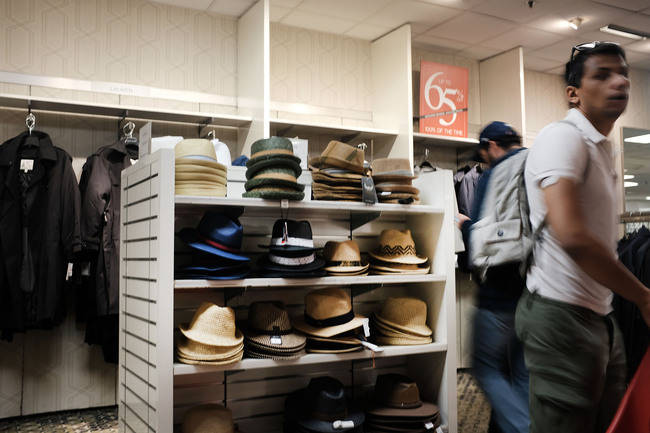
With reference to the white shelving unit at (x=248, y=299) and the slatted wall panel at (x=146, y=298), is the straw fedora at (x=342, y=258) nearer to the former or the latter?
the white shelving unit at (x=248, y=299)

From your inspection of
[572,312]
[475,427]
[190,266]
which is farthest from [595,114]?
[475,427]

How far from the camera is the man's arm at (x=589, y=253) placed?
4.49 feet

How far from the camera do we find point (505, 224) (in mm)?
1717

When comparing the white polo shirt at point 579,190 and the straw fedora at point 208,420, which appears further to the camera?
the straw fedora at point 208,420

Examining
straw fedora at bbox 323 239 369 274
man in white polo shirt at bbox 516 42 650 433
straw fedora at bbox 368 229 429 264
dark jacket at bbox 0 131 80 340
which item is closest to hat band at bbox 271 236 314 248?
straw fedora at bbox 323 239 369 274

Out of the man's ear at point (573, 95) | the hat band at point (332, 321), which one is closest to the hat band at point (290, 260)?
the hat band at point (332, 321)

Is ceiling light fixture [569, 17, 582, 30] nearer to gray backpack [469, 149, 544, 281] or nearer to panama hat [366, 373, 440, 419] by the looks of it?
panama hat [366, 373, 440, 419]

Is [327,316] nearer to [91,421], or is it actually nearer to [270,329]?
[270,329]

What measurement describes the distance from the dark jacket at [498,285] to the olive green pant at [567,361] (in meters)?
0.24

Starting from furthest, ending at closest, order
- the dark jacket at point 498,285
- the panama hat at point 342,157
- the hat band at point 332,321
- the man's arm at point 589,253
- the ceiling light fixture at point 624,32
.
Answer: the ceiling light fixture at point 624,32, the panama hat at point 342,157, the hat band at point 332,321, the dark jacket at point 498,285, the man's arm at point 589,253

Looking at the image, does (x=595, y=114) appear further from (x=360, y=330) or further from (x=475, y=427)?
(x=475, y=427)

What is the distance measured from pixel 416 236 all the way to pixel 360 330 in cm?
63

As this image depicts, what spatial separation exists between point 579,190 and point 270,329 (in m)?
1.53

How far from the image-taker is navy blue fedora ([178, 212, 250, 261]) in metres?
2.49
